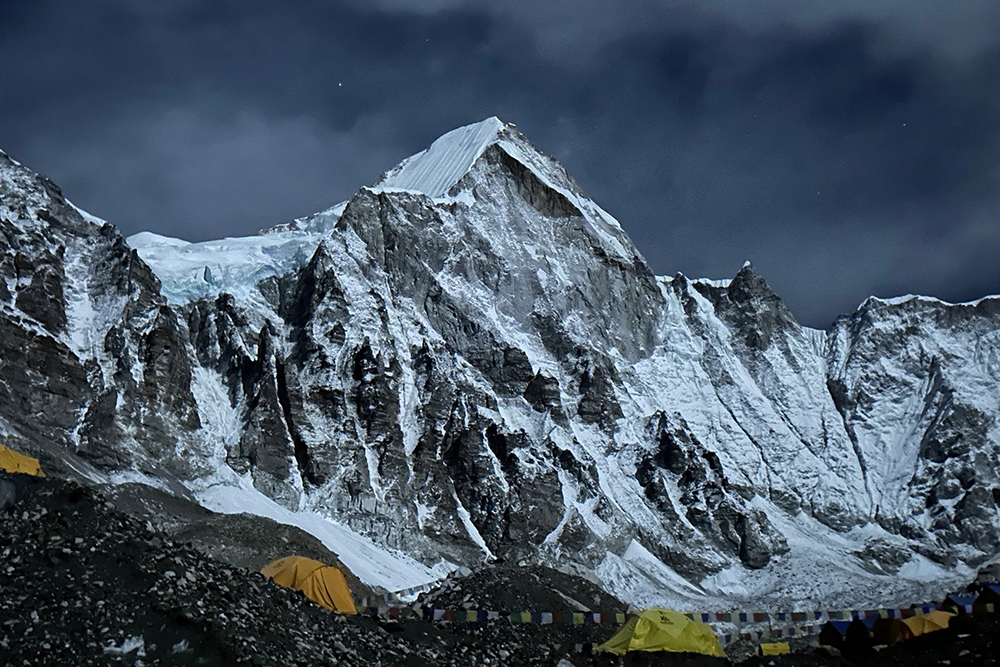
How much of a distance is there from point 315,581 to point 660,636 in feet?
38.2

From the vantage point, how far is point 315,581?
34.4 metres

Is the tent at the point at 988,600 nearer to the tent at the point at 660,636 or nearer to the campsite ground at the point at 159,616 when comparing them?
the campsite ground at the point at 159,616

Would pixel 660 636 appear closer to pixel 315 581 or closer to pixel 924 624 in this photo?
pixel 315 581

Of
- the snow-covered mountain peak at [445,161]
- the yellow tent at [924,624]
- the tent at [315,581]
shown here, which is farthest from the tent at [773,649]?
the snow-covered mountain peak at [445,161]

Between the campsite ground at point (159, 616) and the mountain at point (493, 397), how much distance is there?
57079 millimetres

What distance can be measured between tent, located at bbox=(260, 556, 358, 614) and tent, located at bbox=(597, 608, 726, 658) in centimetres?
892

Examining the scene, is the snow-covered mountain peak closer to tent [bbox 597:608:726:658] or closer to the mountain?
the mountain

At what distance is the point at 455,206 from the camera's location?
153 meters

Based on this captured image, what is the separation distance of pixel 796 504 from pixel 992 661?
141m

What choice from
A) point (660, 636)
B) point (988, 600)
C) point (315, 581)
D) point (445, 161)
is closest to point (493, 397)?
point (445, 161)

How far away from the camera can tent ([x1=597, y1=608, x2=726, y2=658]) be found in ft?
100

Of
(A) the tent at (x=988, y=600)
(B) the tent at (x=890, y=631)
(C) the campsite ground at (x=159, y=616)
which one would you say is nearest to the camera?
(C) the campsite ground at (x=159, y=616)

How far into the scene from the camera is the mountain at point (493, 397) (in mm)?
99438

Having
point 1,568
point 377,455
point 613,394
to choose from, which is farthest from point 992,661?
point 613,394
